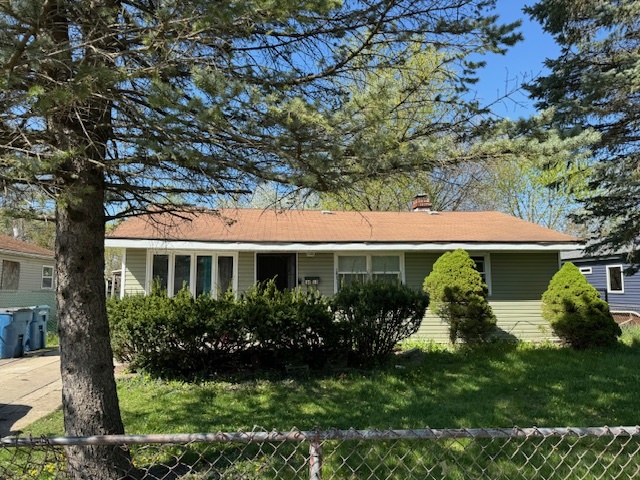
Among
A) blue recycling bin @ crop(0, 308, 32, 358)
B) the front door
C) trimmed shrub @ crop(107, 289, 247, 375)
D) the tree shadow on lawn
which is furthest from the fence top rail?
the front door

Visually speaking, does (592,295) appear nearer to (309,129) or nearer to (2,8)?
(309,129)

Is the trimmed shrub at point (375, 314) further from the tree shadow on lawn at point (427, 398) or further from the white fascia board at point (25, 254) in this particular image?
the white fascia board at point (25, 254)

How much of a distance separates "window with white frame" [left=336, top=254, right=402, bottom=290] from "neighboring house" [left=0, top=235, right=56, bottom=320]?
11.7 m

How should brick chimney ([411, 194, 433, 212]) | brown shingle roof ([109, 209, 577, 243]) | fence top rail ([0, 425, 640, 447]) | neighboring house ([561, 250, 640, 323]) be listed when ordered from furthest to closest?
1. neighboring house ([561, 250, 640, 323])
2. brick chimney ([411, 194, 433, 212])
3. brown shingle roof ([109, 209, 577, 243])
4. fence top rail ([0, 425, 640, 447])

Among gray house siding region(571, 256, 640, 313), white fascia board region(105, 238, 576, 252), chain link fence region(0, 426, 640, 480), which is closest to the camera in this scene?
chain link fence region(0, 426, 640, 480)

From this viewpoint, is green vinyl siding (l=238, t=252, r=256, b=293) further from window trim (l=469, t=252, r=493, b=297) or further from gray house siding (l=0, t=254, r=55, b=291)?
gray house siding (l=0, t=254, r=55, b=291)

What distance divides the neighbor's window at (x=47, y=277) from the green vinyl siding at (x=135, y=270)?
31.7 feet

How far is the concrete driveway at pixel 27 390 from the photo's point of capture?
5.63m

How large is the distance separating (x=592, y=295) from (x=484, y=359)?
319 cm

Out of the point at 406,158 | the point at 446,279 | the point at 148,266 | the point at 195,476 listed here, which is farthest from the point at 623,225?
the point at 148,266

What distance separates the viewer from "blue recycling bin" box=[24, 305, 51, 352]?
→ 11383 mm

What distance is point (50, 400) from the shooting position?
6477 mm

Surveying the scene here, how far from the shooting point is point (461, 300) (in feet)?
34.3

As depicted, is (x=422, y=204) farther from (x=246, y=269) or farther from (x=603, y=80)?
A: (x=603, y=80)
